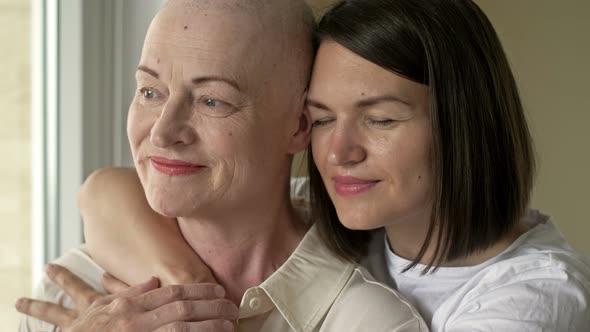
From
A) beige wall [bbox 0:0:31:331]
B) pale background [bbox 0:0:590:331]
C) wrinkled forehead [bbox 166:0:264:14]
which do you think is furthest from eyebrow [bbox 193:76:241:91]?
pale background [bbox 0:0:590:331]

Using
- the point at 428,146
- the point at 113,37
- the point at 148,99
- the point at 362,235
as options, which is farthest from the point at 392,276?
the point at 113,37

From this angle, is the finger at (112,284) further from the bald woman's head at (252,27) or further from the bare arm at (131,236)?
the bald woman's head at (252,27)

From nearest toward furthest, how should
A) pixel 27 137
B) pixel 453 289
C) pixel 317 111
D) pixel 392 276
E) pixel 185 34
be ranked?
pixel 185 34 < pixel 317 111 < pixel 453 289 < pixel 392 276 < pixel 27 137

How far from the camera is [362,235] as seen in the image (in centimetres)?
171

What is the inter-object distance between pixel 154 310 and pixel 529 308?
0.66 m

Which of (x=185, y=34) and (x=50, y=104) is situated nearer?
(x=185, y=34)

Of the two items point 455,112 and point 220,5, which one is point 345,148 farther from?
point 220,5

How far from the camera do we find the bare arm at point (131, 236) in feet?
4.74

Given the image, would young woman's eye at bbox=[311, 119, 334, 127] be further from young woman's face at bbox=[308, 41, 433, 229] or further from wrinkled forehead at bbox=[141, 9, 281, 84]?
wrinkled forehead at bbox=[141, 9, 281, 84]

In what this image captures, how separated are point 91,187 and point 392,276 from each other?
0.69 meters

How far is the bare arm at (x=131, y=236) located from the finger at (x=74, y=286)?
0.21 ft

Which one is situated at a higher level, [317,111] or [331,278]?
[317,111]

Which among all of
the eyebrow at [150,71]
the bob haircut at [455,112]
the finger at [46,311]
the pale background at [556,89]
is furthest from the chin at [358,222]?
the pale background at [556,89]

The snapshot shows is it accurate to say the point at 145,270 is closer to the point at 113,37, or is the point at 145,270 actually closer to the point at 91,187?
the point at 91,187
